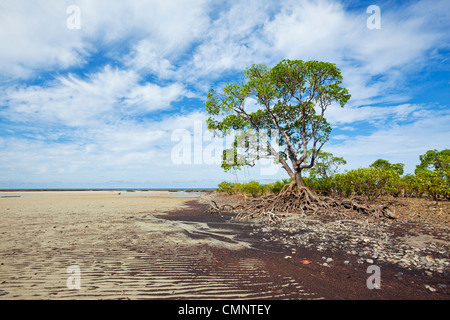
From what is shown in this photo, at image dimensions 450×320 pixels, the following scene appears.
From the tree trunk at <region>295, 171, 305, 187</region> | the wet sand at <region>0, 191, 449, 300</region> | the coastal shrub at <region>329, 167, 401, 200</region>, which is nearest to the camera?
the wet sand at <region>0, 191, 449, 300</region>

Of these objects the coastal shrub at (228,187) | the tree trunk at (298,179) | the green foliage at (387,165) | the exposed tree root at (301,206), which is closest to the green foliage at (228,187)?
the coastal shrub at (228,187)

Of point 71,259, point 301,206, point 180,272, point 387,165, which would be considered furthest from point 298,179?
point 387,165

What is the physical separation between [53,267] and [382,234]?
1216 cm

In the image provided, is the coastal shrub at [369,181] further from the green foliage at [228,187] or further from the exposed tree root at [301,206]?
the green foliage at [228,187]

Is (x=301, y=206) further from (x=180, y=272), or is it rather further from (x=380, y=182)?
(x=180, y=272)

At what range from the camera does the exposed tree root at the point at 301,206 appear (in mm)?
13827

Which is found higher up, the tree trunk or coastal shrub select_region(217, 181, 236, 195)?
the tree trunk

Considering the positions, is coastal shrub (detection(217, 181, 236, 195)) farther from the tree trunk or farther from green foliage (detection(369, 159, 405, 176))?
green foliage (detection(369, 159, 405, 176))

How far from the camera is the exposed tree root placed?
13.8 metres

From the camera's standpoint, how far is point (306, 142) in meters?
18.9

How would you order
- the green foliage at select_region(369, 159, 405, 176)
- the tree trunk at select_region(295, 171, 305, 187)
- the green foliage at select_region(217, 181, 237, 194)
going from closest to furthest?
the tree trunk at select_region(295, 171, 305, 187)
the green foliage at select_region(369, 159, 405, 176)
the green foliage at select_region(217, 181, 237, 194)

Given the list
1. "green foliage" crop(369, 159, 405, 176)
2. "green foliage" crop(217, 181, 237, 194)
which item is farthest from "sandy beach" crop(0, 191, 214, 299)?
"green foliage" crop(369, 159, 405, 176)
